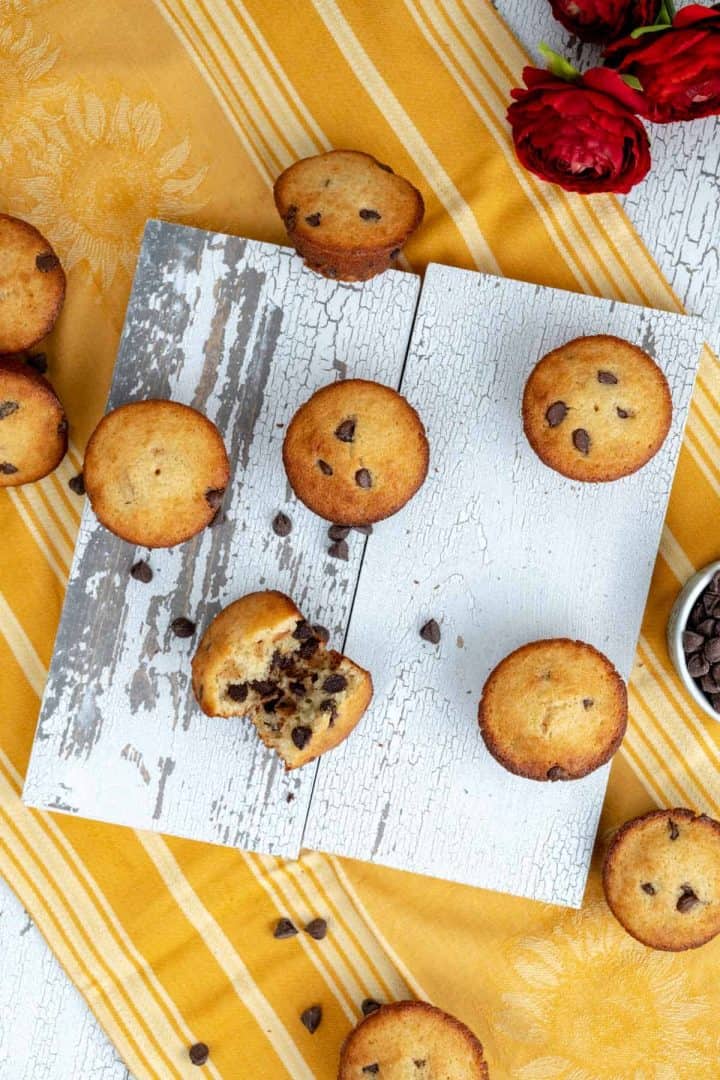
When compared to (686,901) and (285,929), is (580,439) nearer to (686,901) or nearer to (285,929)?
(686,901)

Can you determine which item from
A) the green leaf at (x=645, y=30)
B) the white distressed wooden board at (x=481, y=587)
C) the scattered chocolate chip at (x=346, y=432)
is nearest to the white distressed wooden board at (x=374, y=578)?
the white distressed wooden board at (x=481, y=587)

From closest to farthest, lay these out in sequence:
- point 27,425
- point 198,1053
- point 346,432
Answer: point 346,432 → point 27,425 → point 198,1053

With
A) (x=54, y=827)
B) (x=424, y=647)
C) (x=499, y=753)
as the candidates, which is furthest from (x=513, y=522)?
(x=54, y=827)

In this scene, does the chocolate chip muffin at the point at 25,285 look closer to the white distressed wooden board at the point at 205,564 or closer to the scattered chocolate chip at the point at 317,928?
the white distressed wooden board at the point at 205,564

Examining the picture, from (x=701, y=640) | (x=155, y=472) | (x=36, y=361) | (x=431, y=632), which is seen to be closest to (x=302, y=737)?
(x=431, y=632)

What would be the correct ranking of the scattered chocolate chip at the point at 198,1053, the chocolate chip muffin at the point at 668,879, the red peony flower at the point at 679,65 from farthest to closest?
the scattered chocolate chip at the point at 198,1053
the chocolate chip muffin at the point at 668,879
the red peony flower at the point at 679,65

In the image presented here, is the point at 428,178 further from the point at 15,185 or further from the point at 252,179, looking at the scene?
the point at 15,185

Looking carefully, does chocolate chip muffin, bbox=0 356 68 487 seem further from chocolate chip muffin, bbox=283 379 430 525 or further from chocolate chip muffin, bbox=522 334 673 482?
chocolate chip muffin, bbox=522 334 673 482

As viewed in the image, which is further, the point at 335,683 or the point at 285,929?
the point at 285,929
